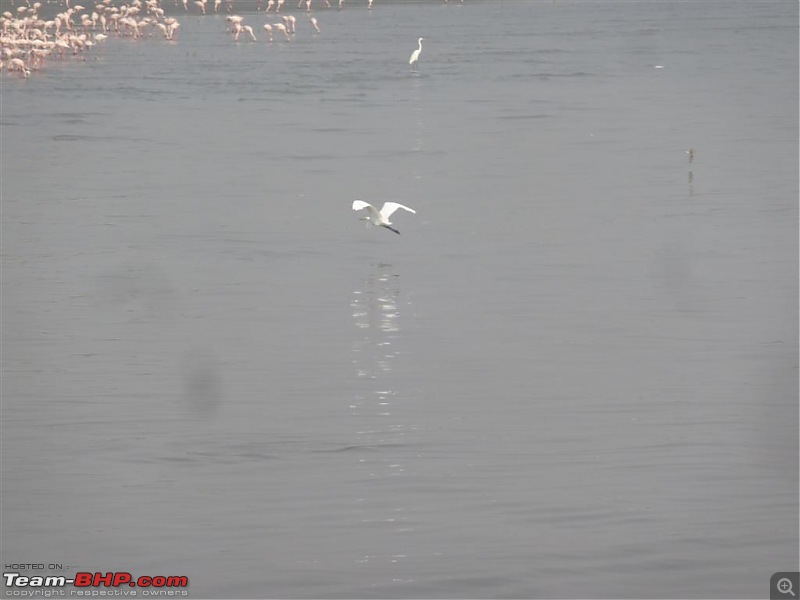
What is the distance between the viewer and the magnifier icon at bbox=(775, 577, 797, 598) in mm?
7141

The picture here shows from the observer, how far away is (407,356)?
10898 mm

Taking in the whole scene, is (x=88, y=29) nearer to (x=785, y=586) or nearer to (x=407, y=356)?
(x=407, y=356)

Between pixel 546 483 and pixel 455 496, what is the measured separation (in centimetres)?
49

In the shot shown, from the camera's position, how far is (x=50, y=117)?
26047mm

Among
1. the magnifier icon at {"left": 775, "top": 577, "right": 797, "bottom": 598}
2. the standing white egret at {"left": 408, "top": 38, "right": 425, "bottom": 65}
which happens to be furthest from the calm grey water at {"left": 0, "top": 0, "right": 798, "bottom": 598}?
the standing white egret at {"left": 408, "top": 38, "right": 425, "bottom": 65}

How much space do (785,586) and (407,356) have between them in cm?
412

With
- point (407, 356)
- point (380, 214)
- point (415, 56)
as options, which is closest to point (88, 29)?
point (415, 56)

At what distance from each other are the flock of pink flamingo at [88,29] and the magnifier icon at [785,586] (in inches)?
1079

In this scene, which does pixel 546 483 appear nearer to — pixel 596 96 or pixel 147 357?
pixel 147 357

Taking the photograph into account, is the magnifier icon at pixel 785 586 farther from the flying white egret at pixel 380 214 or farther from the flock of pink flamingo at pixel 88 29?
the flock of pink flamingo at pixel 88 29

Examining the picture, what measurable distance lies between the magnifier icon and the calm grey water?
80 mm

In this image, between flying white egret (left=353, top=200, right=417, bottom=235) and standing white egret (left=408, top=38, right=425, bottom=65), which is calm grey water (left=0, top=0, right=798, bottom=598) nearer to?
flying white egret (left=353, top=200, right=417, bottom=235)

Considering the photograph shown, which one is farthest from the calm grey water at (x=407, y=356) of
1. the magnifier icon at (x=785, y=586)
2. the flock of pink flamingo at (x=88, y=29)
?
the flock of pink flamingo at (x=88, y=29)

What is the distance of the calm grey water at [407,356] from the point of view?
7.65m
